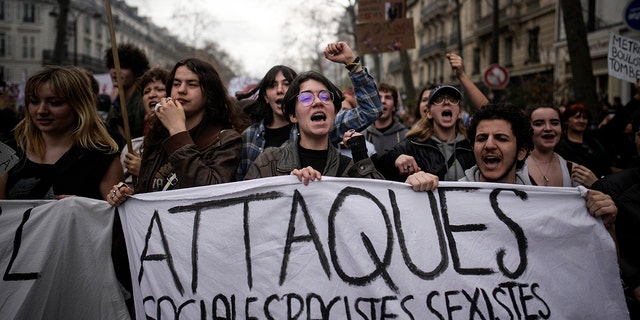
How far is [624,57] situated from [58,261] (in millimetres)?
5163

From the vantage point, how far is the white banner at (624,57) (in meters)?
5.30

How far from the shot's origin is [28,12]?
55531 mm

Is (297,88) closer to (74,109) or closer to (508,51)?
(74,109)

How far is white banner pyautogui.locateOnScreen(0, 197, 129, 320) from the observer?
2.64 metres

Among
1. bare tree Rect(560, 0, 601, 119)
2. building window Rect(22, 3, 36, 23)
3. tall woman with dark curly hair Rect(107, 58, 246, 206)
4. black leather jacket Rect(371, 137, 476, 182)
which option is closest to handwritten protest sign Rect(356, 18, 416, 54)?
bare tree Rect(560, 0, 601, 119)

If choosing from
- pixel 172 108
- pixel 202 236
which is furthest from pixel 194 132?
pixel 202 236

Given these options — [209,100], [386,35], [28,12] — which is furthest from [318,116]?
[28,12]

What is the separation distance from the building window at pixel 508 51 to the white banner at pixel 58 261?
95.6 ft

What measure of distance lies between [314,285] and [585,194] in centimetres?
134

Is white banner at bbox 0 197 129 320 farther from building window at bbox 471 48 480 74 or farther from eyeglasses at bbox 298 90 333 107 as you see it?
building window at bbox 471 48 480 74

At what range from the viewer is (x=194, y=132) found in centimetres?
311

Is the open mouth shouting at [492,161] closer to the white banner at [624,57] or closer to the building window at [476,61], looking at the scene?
the white banner at [624,57]

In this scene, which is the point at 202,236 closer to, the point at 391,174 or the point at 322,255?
the point at 322,255

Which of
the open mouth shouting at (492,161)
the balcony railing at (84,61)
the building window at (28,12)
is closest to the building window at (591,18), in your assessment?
the open mouth shouting at (492,161)
